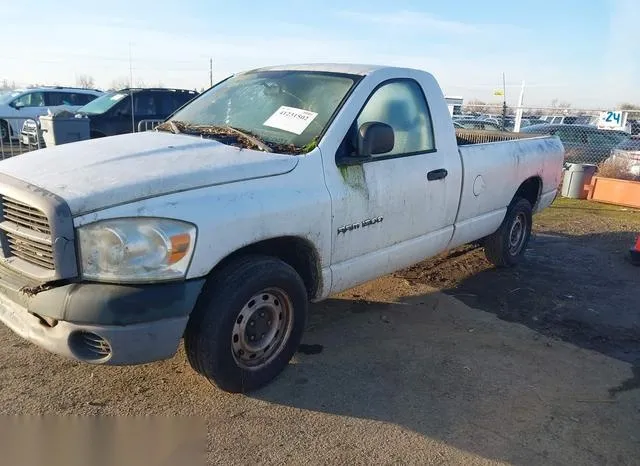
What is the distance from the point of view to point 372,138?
12.0 ft

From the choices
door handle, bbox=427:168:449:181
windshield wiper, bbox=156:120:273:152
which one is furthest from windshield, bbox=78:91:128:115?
door handle, bbox=427:168:449:181

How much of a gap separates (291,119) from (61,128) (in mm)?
5608

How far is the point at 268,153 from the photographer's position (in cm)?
348

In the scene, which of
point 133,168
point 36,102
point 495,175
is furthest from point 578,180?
point 36,102

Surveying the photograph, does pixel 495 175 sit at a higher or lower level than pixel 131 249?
higher

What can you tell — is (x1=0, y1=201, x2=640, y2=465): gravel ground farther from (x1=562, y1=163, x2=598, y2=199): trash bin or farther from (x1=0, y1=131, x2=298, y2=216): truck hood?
(x1=562, y1=163, x2=598, y2=199): trash bin

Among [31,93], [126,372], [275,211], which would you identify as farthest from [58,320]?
[31,93]

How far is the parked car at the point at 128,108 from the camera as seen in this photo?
12930mm

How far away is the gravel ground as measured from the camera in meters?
3.00

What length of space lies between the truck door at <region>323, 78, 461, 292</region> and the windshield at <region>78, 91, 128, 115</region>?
10.5m

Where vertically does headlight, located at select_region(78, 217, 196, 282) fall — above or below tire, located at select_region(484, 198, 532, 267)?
above

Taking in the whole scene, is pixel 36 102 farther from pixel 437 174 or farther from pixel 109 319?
pixel 109 319

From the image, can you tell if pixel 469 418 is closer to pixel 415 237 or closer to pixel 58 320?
pixel 415 237

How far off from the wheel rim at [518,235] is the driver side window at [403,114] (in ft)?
7.37
